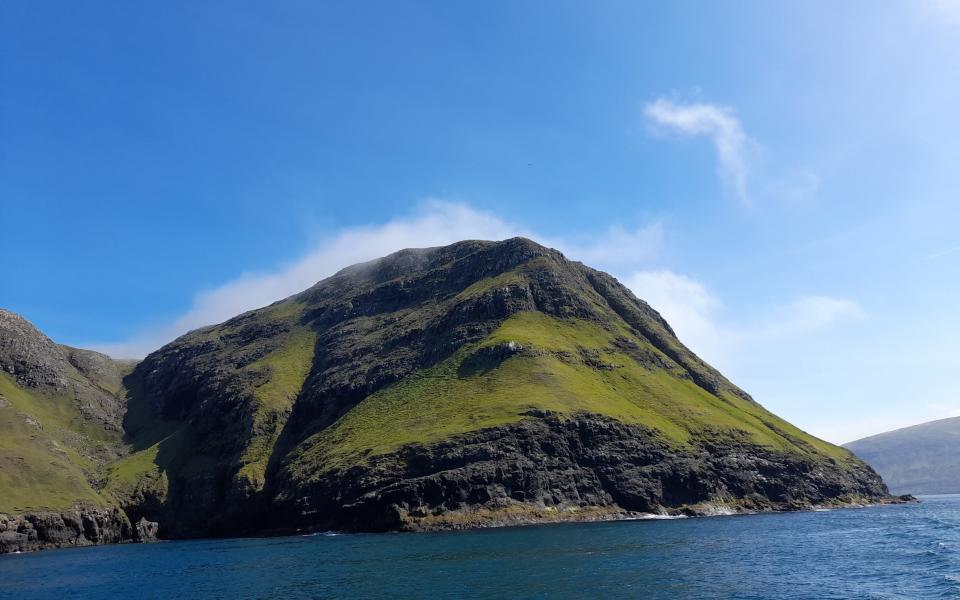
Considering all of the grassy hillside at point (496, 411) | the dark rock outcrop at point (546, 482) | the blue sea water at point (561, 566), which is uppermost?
the grassy hillside at point (496, 411)

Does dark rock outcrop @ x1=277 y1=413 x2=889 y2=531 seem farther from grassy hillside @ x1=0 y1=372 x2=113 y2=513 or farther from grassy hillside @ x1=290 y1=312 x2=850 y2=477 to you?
grassy hillside @ x1=0 y1=372 x2=113 y2=513

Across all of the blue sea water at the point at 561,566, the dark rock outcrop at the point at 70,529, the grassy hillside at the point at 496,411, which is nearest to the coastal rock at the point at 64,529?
the dark rock outcrop at the point at 70,529

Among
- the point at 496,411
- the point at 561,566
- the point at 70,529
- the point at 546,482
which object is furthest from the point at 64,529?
the point at 561,566

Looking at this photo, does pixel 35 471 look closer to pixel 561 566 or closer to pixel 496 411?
pixel 496 411

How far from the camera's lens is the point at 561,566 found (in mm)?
70250

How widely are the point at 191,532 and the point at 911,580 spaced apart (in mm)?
179951

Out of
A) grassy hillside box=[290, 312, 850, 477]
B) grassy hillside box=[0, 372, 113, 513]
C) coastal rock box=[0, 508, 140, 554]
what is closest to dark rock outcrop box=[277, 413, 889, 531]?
grassy hillside box=[290, 312, 850, 477]

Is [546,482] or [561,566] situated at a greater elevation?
[546,482]

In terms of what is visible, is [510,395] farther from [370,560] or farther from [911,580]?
[911,580]

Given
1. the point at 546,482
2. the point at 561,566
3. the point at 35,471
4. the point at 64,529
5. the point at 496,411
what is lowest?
the point at 561,566

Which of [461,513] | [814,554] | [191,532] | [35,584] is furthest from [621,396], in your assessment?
[35,584]

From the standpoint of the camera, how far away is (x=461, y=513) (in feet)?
456

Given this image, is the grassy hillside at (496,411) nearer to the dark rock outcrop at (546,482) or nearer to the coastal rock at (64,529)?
the dark rock outcrop at (546,482)

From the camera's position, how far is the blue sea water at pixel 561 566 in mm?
57594
